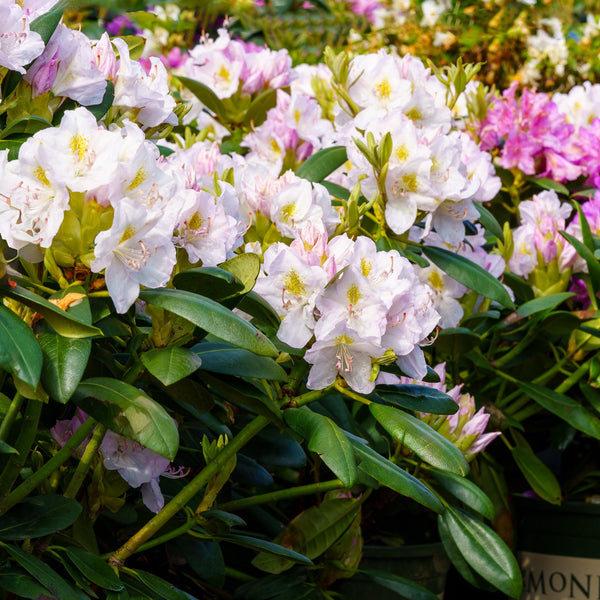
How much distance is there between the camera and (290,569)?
137 cm

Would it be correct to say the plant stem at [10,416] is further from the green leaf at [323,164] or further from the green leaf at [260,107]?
the green leaf at [260,107]

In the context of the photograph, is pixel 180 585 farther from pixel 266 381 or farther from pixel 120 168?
pixel 120 168

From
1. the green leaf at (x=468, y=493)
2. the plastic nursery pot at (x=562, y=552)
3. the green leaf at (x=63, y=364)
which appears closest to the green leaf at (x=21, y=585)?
the green leaf at (x=63, y=364)

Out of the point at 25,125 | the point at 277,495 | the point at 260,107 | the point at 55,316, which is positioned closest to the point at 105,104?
the point at 25,125

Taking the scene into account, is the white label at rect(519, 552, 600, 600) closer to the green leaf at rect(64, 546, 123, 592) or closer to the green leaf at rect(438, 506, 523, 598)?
the green leaf at rect(438, 506, 523, 598)

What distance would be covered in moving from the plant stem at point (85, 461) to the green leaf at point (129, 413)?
114 millimetres

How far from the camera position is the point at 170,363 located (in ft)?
2.61

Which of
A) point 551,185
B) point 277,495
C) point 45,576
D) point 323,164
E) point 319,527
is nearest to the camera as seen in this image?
point 45,576

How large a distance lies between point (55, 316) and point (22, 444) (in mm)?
180

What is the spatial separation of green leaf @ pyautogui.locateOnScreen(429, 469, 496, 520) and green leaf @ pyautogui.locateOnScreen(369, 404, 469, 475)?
23 centimetres

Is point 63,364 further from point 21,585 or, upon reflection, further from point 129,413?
point 21,585

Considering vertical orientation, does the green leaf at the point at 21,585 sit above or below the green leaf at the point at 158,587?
above

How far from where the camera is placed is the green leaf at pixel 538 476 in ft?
5.47

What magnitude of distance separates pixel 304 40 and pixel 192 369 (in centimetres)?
268
